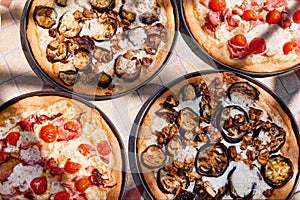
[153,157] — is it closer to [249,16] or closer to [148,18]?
[148,18]

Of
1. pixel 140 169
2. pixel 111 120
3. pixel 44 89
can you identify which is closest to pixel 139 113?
pixel 111 120

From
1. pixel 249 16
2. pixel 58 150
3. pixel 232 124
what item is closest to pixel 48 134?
pixel 58 150

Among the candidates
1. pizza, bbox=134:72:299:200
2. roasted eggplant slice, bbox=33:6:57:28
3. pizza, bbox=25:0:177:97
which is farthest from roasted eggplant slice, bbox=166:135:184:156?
roasted eggplant slice, bbox=33:6:57:28

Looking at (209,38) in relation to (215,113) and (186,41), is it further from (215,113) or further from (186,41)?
(215,113)

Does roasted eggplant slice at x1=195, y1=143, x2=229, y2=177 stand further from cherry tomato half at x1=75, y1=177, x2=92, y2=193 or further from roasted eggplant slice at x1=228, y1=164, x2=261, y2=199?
cherry tomato half at x1=75, y1=177, x2=92, y2=193

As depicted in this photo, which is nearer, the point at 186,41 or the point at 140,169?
the point at 140,169

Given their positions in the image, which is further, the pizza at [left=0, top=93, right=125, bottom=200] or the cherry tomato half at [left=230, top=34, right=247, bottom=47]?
the cherry tomato half at [left=230, top=34, right=247, bottom=47]

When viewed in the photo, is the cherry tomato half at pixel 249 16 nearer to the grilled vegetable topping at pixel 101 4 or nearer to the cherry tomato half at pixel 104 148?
the grilled vegetable topping at pixel 101 4
